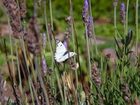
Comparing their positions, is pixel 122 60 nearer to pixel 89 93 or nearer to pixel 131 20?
pixel 89 93

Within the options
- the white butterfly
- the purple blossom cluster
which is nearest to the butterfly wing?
the white butterfly

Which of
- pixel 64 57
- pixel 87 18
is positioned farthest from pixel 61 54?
pixel 87 18

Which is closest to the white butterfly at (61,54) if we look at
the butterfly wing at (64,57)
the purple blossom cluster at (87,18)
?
the butterfly wing at (64,57)

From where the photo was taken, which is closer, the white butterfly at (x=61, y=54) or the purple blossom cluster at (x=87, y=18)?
the white butterfly at (x=61, y=54)

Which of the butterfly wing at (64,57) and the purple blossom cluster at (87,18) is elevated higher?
the purple blossom cluster at (87,18)

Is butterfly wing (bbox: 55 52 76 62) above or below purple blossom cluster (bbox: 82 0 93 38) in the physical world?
below

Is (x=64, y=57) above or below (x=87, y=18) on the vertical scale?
below

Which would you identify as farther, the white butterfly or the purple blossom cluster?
the purple blossom cluster

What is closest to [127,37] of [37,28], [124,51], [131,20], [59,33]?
[124,51]

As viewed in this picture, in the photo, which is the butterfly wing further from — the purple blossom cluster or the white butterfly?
the purple blossom cluster

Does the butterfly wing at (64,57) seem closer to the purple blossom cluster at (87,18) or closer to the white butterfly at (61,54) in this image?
the white butterfly at (61,54)

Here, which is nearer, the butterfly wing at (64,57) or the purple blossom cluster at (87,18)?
the butterfly wing at (64,57)

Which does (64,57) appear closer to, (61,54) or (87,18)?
(61,54)
